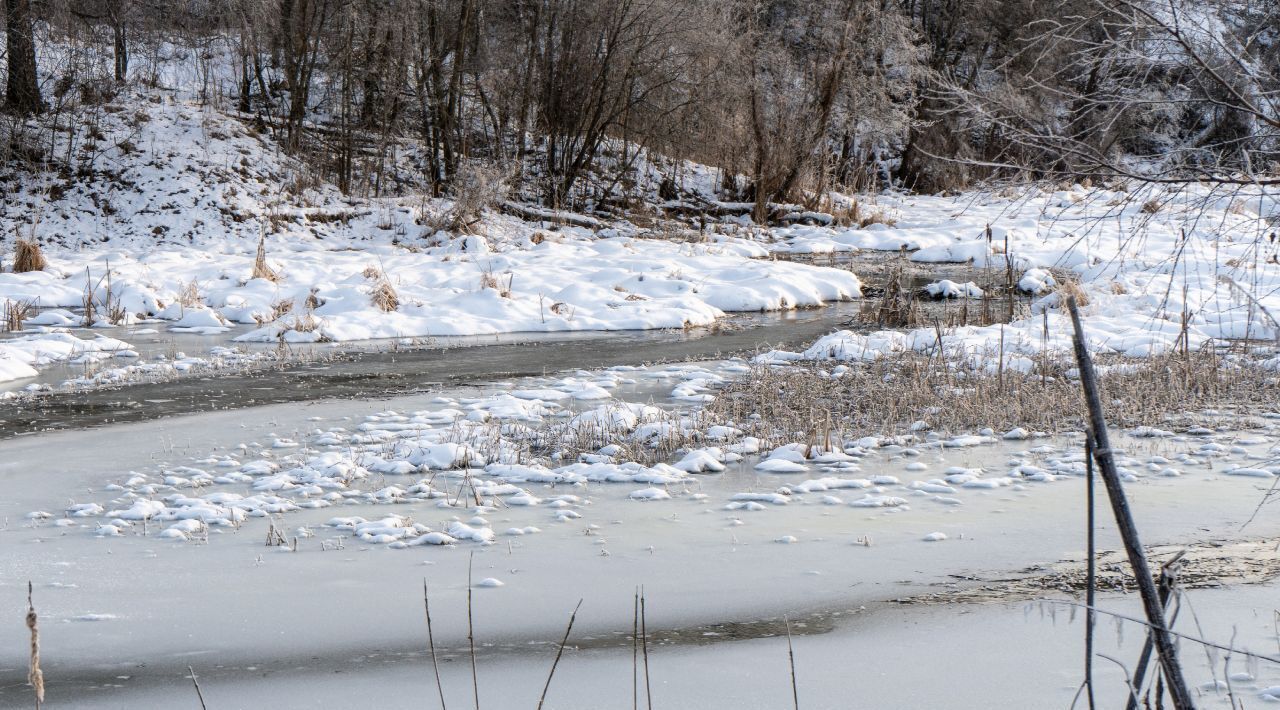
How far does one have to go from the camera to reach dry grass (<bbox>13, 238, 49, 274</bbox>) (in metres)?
15.5

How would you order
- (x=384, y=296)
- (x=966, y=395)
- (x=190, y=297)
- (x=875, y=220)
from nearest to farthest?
(x=966, y=395) < (x=384, y=296) < (x=190, y=297) < (x=875, y=220)

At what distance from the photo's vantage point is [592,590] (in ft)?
15.5

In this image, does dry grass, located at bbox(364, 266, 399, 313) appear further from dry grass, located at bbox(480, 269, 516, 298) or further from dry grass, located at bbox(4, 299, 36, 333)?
dry grass, located at bbox(4, 299, 36, 333)

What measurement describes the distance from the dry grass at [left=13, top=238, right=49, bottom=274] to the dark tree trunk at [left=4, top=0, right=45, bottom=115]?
5.75 m

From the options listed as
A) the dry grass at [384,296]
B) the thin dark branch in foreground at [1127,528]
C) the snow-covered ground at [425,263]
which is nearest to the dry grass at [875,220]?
the snow-covered ground at [425,263]

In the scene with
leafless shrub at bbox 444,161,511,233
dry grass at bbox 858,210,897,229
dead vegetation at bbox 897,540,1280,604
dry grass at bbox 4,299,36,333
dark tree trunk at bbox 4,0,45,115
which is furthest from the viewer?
dry grass at bbox 858,210,897,229

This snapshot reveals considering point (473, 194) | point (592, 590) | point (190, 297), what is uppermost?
point (473, 194)

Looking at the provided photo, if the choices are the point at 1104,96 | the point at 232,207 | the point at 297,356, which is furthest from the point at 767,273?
the point at 1104,96

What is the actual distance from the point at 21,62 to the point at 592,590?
1942 cm

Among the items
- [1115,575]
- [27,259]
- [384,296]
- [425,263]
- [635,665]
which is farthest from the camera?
[425,263]

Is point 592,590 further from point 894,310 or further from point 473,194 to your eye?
point 473,194

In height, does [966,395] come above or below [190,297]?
above

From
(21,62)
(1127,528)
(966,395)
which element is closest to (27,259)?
(21,62)

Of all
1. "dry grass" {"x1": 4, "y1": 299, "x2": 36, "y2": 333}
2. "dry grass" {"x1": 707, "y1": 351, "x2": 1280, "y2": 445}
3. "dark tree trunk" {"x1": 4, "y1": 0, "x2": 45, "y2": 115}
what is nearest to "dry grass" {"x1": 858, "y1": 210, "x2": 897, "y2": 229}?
"dry grass" {"x1": 707, "y1": 351, "x2": 1280, "y2": 445}
